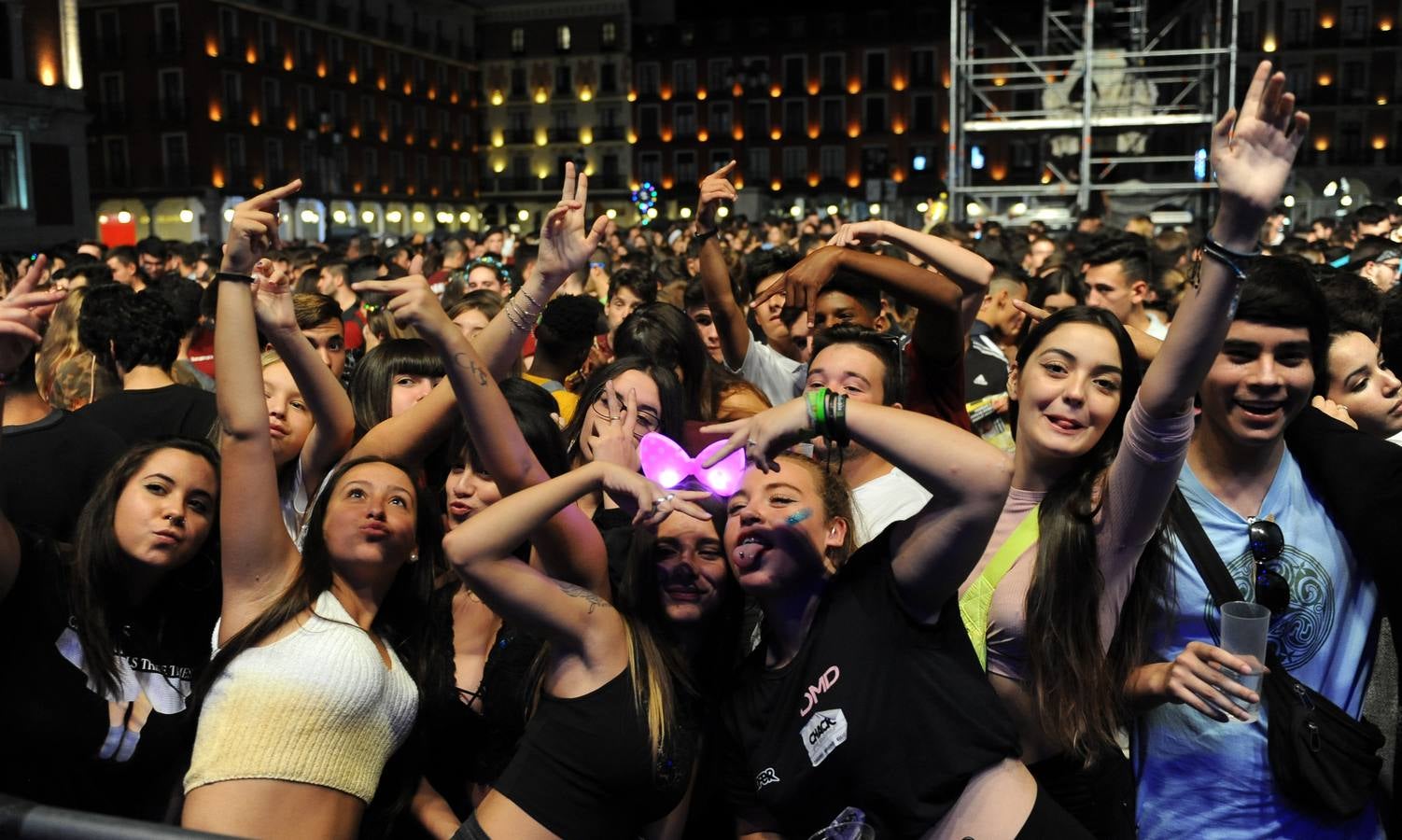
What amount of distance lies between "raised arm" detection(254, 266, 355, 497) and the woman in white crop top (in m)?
0.32

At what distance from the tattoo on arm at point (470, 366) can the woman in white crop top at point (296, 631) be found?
398mm

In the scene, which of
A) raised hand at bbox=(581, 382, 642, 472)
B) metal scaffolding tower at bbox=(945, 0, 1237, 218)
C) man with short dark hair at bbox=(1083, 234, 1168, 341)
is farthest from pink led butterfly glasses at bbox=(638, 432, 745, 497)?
metal scaffolding tower at bbox=(945, 0, 1237, 218)

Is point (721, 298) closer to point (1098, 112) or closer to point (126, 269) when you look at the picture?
point (126, 269)

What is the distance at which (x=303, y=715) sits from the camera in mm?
2590

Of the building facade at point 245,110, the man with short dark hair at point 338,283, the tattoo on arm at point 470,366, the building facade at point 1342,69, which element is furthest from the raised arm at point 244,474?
the building facade at point 1342,69

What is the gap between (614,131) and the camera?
6594 centimetres

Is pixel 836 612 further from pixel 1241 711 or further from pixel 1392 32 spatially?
pixel 1392 32

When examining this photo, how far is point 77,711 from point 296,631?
569mm

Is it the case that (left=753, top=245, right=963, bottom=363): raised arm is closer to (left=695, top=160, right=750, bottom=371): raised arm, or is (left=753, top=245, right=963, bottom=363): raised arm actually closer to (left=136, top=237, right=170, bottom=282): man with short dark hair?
(left=695, top=160, right=750, bottom=371): raised arm

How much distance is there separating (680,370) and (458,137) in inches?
2496

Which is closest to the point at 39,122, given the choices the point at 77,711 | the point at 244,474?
the point at 77,711

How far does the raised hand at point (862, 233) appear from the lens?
10.8 feet

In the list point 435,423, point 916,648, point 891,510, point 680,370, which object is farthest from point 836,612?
point 680,370

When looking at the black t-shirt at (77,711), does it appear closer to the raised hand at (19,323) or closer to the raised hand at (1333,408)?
the raised hand at (19,323)
